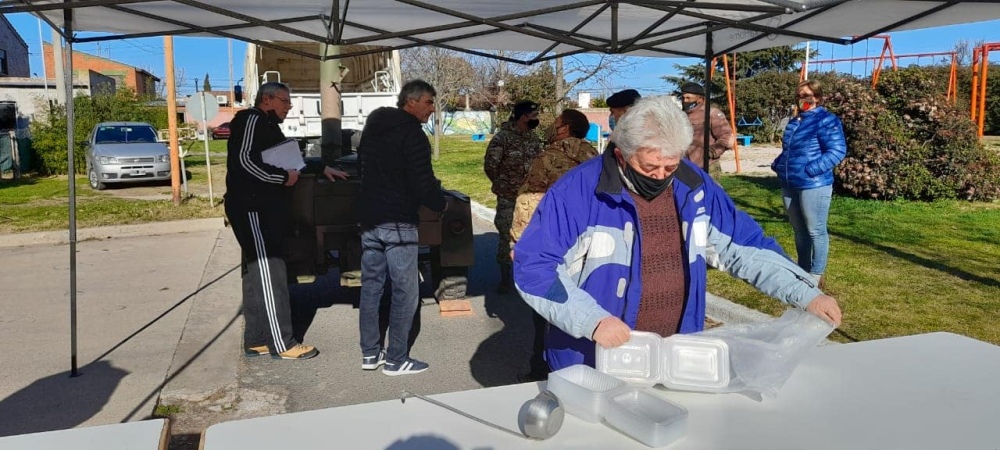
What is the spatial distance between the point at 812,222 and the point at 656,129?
4.19 metres

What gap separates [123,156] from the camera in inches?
752

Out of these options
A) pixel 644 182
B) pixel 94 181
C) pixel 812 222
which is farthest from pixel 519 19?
pixel 94 181

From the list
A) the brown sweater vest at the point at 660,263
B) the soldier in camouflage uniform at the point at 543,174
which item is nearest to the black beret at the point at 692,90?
the soldier in camouflage uniform at the point at 543,174

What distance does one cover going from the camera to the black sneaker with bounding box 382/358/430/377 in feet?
17.1

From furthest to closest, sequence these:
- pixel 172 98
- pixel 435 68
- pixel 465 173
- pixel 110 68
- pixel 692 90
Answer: pixel 110 68
pixel 435 68
pixel 465 173
pixel 172 98
pixel 692 90

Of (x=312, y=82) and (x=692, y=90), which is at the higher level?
(x=312, y=82)

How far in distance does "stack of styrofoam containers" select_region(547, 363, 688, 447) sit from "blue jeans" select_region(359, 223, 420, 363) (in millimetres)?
2994

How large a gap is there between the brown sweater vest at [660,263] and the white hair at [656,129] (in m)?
0.23

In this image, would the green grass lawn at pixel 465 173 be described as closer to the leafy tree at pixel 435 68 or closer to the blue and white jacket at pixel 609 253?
the leafy tree at pixel 435 68

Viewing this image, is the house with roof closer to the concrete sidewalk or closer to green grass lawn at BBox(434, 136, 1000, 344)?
the concrete sidewalk

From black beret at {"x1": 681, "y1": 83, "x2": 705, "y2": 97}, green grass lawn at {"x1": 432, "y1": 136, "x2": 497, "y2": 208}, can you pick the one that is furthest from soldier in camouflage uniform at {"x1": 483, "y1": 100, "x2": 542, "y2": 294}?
green grass lawn at {"x1": 432, "y1": 136, "x2": 497, "y2": 208}

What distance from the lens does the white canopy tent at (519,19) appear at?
4.38 metres

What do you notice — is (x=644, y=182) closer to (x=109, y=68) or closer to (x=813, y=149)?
(x=813, y=149)

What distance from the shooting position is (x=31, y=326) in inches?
263
